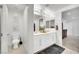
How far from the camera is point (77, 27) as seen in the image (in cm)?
148

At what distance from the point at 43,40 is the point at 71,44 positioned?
566 millimetres


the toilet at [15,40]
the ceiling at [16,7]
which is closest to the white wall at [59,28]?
the ceiling at [16,7]

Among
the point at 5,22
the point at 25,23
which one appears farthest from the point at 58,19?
the point at 5,22

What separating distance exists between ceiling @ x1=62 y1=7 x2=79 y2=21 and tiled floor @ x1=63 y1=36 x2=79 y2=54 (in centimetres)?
38

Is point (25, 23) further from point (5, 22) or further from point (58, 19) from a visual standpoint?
point (58, 19)

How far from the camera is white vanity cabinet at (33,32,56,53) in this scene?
152 cm

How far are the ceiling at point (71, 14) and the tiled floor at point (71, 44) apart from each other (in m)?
0.38

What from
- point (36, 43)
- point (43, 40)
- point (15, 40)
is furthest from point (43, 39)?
point (15, 40)

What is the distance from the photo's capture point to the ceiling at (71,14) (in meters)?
1.46

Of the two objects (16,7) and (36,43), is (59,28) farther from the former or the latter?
(16,7)

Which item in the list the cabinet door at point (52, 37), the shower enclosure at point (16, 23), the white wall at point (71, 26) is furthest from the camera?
the cabinet door at point (52, 37)

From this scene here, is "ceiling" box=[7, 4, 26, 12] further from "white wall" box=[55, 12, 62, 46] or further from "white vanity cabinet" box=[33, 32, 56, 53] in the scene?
"white wall" box=[55, 12, 62, 46]

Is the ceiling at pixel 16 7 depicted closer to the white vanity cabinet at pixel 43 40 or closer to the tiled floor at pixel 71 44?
the white vanity cabinet at pixel 43 40
